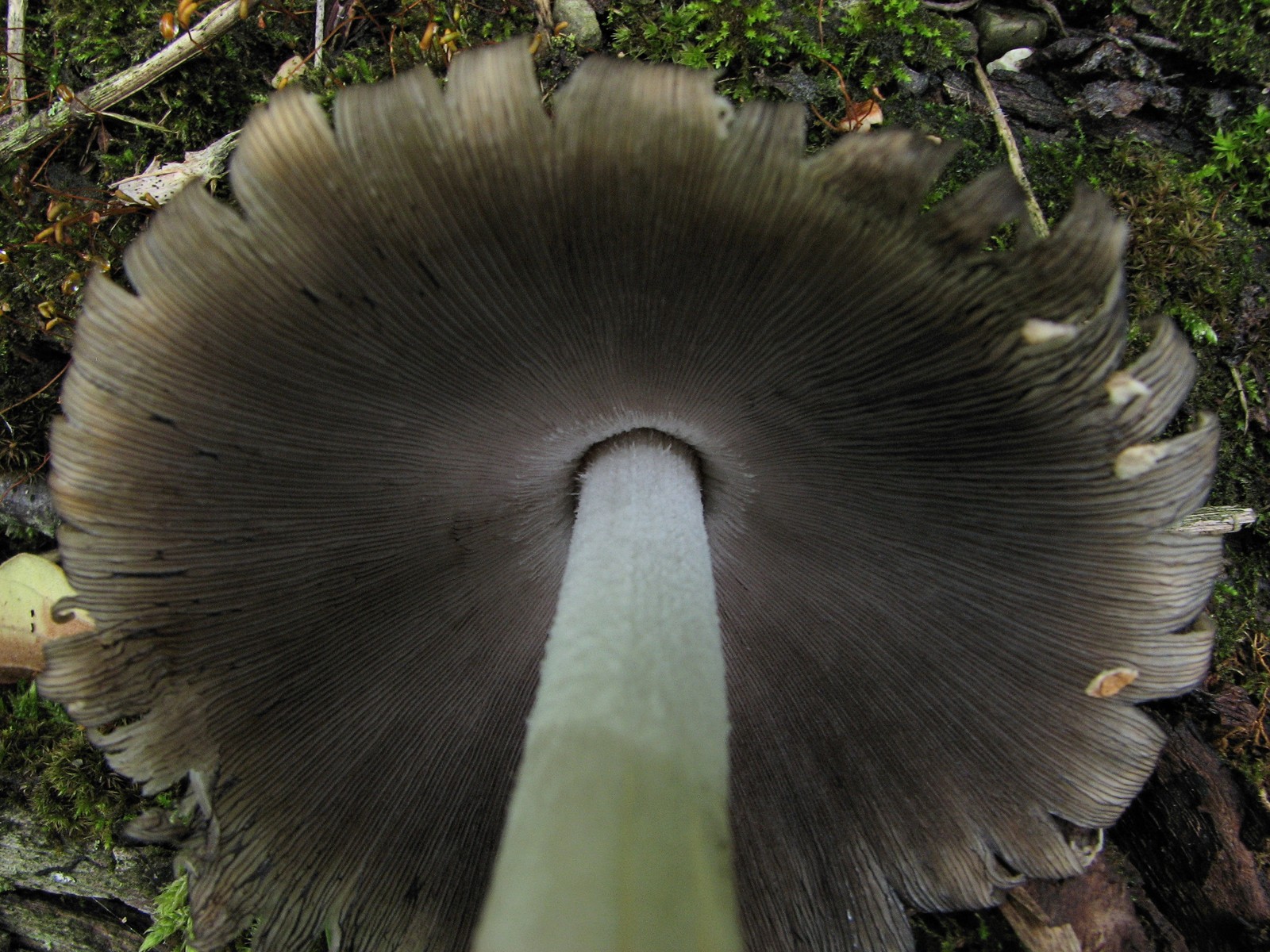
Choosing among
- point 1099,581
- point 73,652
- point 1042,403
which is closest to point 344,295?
point 73,652

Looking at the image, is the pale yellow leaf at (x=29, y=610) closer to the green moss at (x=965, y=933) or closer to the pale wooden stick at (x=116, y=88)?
the pale wooden stick at (x=116, y=88)

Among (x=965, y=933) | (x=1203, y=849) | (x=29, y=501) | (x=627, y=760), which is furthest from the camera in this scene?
(x=29, y=501)

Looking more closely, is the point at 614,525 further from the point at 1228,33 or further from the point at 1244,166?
the point at 1228,33

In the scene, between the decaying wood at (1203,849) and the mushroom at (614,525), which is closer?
the mushroom at (614,525)

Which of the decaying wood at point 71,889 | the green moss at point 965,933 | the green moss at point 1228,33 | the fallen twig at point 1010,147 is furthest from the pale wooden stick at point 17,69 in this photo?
the green moss at point 965,933

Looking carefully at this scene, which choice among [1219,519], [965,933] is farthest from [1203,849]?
[1219,519]

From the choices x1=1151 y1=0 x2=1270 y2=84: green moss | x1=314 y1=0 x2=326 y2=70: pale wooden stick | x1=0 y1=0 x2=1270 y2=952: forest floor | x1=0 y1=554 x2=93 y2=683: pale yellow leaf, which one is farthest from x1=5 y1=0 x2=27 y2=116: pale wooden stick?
x1=1151 y1=0 x2=1270 y2=84: green moss

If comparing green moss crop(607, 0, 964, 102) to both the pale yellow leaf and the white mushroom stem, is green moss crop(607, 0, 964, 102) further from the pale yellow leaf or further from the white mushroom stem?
the pale yellow leaf
